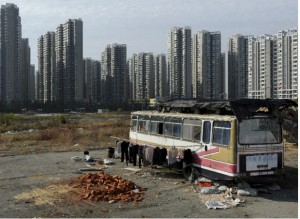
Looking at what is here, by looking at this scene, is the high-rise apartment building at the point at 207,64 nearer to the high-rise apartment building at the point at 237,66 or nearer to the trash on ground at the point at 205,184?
the high-rise apartment building at the point at 237,66

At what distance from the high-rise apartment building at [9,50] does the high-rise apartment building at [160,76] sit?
41218mm

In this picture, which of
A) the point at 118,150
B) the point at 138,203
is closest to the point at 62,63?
the point at 118,150

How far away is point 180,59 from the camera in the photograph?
100125 mm

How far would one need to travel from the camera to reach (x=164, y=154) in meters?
15.5

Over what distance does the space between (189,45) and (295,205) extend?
296 feet

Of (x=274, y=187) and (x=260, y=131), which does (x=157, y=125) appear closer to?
(x=260, y=131)

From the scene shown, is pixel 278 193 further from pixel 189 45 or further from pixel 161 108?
pixel 189 45

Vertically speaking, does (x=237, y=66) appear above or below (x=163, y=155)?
above

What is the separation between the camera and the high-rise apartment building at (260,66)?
73938 mm

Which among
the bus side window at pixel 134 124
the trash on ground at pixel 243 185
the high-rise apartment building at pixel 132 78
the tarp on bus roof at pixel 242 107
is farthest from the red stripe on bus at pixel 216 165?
the high-rise apartment building at pixel 132 78

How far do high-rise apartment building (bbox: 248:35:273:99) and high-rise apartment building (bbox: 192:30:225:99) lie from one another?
566 inches

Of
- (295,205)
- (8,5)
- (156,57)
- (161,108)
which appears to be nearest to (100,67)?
(156,57)

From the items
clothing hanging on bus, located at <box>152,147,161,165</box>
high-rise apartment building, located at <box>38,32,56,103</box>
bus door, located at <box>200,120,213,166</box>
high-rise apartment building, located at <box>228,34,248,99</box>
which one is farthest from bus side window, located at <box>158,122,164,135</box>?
high-rise apartment building, located at <box>38,32,56,103</box>

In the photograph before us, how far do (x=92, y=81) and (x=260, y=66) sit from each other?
64.1 metres
